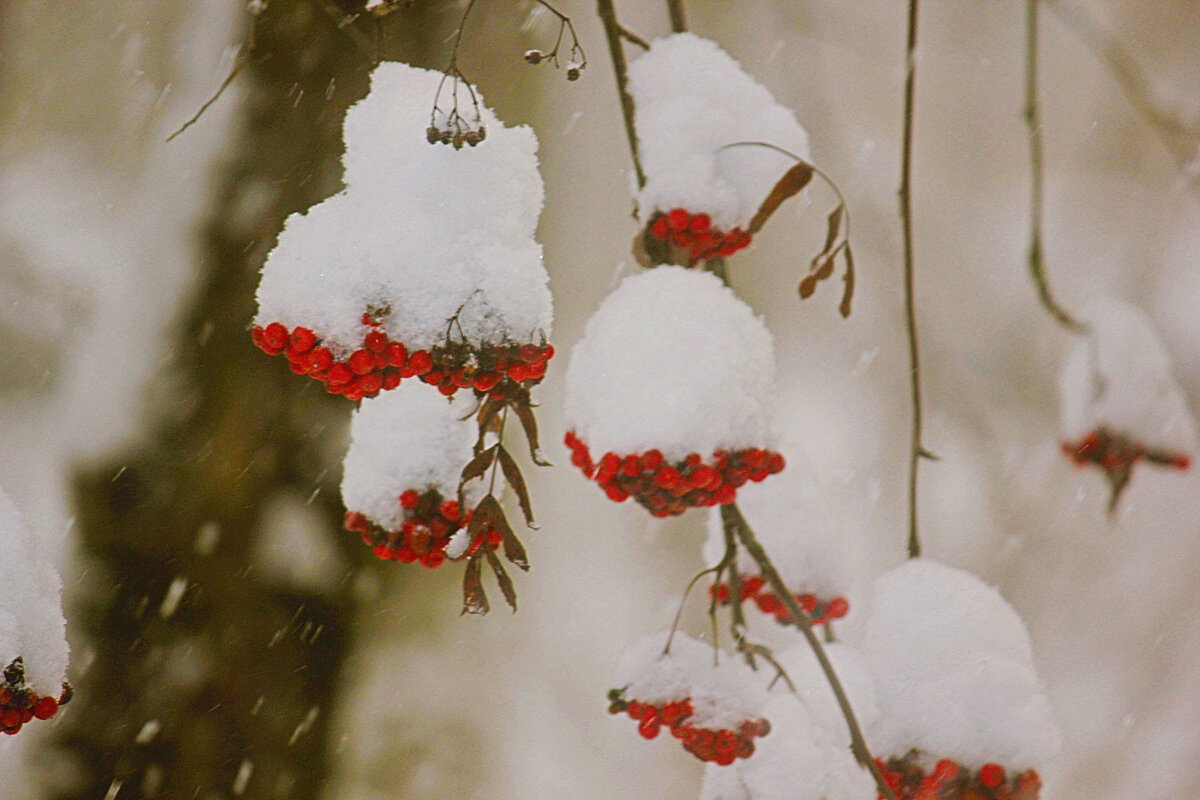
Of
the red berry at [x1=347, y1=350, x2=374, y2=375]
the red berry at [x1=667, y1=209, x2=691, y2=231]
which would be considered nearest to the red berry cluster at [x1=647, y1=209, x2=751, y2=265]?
the red berry at [x1=667, y1=209, x2=691, y2=231]

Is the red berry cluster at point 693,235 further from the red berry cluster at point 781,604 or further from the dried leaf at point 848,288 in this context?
the red berry cluster at point 781,604

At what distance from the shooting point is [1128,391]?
1.80 meters

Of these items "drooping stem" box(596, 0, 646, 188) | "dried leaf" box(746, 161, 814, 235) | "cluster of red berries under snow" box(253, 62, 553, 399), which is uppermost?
"drooping stem" box(596, 0, 646, 188)

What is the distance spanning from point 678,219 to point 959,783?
88 centimetres

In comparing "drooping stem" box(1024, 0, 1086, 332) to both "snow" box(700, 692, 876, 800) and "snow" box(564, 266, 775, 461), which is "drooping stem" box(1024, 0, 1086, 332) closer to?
"snow" box(564, 266, 775, 461)

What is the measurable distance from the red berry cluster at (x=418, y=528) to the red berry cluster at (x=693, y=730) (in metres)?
0.33

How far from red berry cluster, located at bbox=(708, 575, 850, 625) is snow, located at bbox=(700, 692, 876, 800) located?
0.15 meters

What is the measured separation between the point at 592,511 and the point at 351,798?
207 centimetres

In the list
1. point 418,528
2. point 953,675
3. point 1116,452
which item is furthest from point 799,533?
point 1116,452

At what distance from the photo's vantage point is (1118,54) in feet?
4.50

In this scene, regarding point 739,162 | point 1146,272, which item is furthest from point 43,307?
point 1146,272

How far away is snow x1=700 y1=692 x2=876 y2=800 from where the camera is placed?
1.18m

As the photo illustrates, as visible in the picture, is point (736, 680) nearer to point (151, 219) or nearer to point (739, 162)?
point (739, 162)

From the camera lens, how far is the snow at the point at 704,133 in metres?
1.14
